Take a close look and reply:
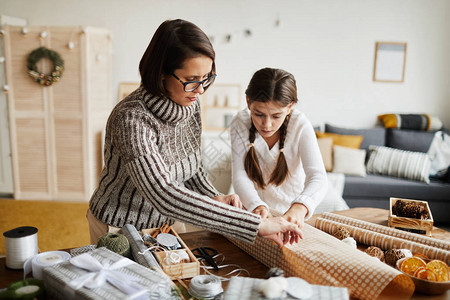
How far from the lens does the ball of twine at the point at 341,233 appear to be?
1.24 meters

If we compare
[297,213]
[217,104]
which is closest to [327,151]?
[217,104]

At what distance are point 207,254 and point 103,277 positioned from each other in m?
0.40

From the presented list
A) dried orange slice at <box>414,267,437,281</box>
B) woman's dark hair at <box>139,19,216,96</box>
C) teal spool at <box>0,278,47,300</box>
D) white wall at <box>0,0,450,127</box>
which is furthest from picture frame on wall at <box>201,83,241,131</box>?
teal spool at <box>0,278,47,300</box>

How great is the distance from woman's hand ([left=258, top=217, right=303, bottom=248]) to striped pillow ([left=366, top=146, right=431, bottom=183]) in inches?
128

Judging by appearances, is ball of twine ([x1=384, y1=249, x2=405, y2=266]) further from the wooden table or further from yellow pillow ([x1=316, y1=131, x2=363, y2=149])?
yellow pillow ([x1=316, y1=131, x2=363, y2=149])

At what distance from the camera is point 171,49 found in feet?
3.44

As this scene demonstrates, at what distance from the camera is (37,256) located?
3.12ft

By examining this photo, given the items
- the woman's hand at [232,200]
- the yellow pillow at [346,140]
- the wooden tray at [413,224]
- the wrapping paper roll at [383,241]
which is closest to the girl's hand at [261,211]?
the woman's hand at [232,200]

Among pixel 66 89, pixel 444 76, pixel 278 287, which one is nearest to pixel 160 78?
pixel 278 287

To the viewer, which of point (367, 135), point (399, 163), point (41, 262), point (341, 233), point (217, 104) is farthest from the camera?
point (217, 104)

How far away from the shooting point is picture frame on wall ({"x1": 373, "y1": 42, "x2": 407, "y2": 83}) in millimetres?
4535

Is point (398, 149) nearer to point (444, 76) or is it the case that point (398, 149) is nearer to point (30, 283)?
point (444, 76)

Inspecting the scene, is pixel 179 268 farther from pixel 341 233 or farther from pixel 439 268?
pixel 439 268

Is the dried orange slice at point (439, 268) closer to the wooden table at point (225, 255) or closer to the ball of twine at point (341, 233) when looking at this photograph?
the wooden table at point (225, 255)
